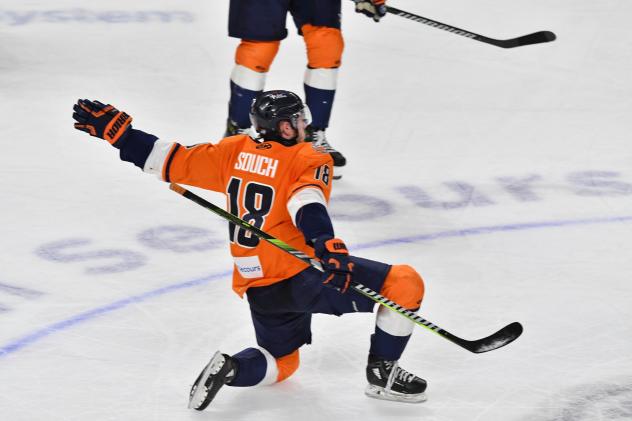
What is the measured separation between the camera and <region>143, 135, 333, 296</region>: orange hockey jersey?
3.17 m

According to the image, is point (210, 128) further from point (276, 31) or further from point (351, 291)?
point (351, 291)

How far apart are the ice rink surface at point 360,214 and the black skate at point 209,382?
1.9 inches

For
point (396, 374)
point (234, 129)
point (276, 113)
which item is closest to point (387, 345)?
point (396, 374)

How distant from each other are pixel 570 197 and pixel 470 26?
249cm

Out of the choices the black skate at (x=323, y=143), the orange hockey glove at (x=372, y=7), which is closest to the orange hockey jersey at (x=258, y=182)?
the black skate at (x=323, y=143)

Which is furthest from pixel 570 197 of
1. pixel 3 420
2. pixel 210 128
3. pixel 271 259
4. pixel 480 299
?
pixel 3 420

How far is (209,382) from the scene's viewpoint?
10.3 ft

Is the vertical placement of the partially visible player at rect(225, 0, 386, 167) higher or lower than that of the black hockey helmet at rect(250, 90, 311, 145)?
lower

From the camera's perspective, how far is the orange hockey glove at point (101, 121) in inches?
129

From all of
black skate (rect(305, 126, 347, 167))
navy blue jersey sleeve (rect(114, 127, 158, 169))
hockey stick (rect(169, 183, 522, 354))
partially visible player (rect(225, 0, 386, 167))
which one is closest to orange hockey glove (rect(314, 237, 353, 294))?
hockey stick (rect(169, 183, 522, 354))

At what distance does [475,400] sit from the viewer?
10.8 feet

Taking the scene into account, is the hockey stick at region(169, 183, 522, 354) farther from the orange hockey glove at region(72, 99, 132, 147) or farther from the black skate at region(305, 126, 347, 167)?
the black skate at region(305, 126, 347, 167)

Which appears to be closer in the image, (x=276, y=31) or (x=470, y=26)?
(x=276, y=31)

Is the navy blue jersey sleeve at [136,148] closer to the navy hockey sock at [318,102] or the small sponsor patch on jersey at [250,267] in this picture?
the small sponsor patch on jersey at [250,267]
